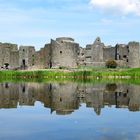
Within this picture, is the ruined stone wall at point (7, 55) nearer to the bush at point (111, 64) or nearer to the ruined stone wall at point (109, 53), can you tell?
the ruined stone wall at point (109, 53)

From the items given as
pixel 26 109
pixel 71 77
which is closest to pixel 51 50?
pixel 71 77

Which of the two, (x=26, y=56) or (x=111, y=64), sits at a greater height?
(x=26, y=56)

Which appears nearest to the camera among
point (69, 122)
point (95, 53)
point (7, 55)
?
point (69, 122)

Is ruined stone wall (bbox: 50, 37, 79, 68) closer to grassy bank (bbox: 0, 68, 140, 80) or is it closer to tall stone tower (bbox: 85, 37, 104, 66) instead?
grassy bank (bbox: 0, 68, 140, 80)

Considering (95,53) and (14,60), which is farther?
(95,53)

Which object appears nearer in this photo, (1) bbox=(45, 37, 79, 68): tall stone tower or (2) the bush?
(1) bbox=(45, 37, 79, 68): tall stone tower

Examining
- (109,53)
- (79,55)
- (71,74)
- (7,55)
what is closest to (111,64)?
(109,53)

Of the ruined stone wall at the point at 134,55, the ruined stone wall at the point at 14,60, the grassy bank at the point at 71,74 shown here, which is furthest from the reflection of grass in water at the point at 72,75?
the ruined stone wall at the point at 14,60

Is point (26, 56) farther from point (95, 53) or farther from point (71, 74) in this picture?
point (71, 74)

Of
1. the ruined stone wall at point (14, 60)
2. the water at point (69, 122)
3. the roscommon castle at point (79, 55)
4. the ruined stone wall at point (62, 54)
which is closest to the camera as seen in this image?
the water at point (69, 122)

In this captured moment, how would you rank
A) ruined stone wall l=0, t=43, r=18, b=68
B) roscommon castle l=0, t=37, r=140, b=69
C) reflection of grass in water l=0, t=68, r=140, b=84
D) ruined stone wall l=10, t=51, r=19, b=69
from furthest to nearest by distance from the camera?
ruined stone wall l=10, t=51, r=19, b=69, ruined stone wall l=0, t=43, r=18, b=68, roscommon castle l=0, t=37, r=140, b=69, reflection of grass in water l=0, t=68, r=140, b=84

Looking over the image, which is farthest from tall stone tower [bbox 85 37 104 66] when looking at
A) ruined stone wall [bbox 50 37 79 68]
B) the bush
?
ruined stone wall [bbox 50 37 79 68]

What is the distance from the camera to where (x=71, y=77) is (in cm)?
4816

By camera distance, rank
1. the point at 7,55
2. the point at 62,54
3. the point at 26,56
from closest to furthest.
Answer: the point at 62,54, the point at 26,56, the point at 7,55
